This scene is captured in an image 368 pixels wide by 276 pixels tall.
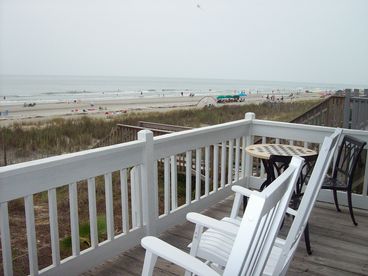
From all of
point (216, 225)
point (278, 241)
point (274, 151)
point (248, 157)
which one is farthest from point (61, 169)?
point (248, 157)

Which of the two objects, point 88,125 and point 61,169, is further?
point 88,125

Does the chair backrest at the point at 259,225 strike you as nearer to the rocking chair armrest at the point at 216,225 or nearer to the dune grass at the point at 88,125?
the rocking chair armrest at the point at 216,225

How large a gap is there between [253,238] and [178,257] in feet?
1.06

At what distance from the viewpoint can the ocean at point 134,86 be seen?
7.55m

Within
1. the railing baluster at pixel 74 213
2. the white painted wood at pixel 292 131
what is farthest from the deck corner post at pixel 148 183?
the white painted wood at pixel 292 131

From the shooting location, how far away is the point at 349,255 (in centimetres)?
250

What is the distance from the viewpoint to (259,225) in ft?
2.82

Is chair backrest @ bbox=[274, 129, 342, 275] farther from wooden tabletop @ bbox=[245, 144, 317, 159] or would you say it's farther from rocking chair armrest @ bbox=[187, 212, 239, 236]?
wooden tabletop @ bbox=[245, 144, 317, 159]

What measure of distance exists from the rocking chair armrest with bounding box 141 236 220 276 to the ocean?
5.35 meters

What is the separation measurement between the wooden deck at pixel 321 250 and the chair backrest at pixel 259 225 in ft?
4.31

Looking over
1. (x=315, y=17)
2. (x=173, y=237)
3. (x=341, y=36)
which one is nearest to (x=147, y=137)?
(x=173, y=237)

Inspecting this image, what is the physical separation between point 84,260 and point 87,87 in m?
11.9

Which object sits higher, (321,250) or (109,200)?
(109,200)

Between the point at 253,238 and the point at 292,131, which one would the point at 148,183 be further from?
the point at 292,131
